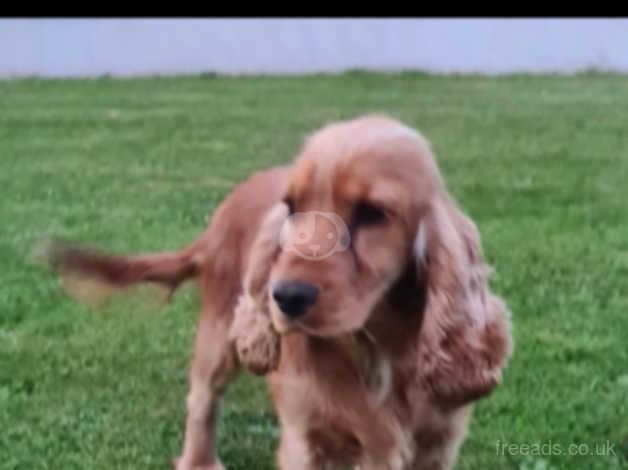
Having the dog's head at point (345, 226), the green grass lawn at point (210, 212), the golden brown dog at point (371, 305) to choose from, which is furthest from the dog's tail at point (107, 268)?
the dog's head at point (345, 226)

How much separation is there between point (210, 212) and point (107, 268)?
2.34 meters

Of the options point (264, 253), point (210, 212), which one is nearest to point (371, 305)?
point (264, 253)

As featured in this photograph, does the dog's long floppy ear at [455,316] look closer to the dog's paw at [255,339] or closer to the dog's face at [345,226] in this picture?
the dog's face at [345,226]

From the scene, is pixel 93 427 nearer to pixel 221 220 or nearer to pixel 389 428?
pixel 221 220

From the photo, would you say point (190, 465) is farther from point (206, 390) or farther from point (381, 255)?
point (381, 255)

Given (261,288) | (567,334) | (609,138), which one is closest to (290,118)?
(609,138)

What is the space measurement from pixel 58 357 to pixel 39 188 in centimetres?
245

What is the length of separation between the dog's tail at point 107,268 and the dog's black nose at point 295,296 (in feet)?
3.09

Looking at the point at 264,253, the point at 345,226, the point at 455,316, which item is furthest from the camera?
the point at 264,253

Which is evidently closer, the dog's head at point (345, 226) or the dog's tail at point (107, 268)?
the dog's head at point (345, 226)

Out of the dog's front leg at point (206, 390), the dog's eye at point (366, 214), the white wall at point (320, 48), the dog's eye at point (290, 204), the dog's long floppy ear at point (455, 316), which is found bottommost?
the white wall at point (320, 48)

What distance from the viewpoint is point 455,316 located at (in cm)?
206

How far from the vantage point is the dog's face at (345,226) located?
183 centimetres

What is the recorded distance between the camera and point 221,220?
2732mm
